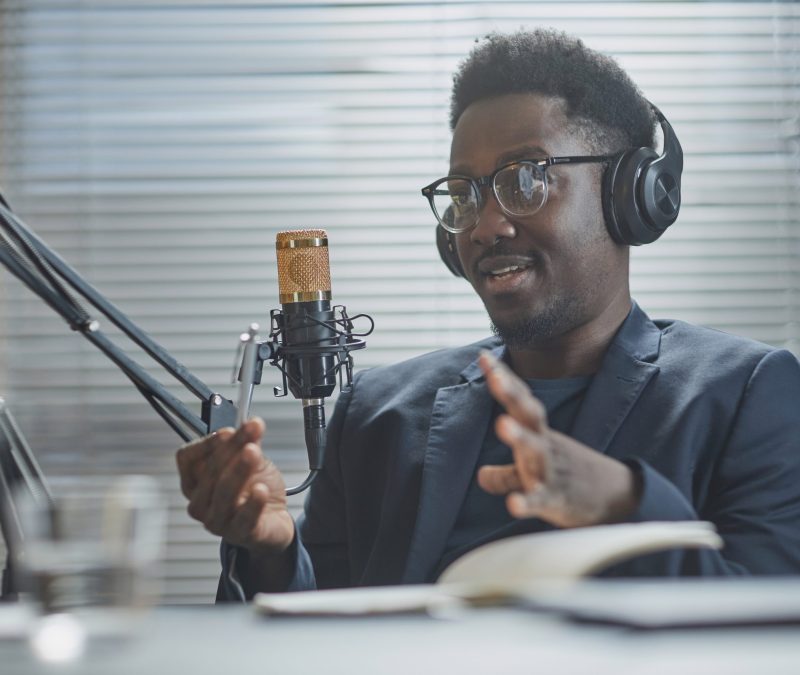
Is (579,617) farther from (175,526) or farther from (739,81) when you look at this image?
(739,81)

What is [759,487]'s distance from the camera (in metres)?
1.37

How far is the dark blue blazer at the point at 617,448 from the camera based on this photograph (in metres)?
1.35

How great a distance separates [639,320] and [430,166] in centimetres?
97

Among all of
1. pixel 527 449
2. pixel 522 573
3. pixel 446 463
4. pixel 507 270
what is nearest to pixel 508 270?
pixel 507 270

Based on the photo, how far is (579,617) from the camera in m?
0.55

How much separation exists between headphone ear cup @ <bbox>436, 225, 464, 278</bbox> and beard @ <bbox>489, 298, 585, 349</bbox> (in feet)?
0.53

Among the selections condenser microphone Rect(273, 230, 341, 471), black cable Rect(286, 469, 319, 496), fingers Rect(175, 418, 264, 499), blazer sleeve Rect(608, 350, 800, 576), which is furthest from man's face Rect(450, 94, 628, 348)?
fingers Rect(175, 418, 264, 499)

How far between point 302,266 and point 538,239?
1.60ft

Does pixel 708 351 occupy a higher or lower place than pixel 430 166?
lower

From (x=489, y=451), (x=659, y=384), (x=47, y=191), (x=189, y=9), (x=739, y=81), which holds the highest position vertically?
(x=189, y=9)

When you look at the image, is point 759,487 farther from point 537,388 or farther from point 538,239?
point 538,239

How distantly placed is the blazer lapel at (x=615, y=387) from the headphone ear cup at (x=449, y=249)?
318mm

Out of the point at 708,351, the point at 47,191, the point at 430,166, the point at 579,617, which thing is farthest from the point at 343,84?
the point at 579,617

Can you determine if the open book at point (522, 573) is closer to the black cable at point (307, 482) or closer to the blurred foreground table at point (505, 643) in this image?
the blurred foreground table at point (505, 643)
